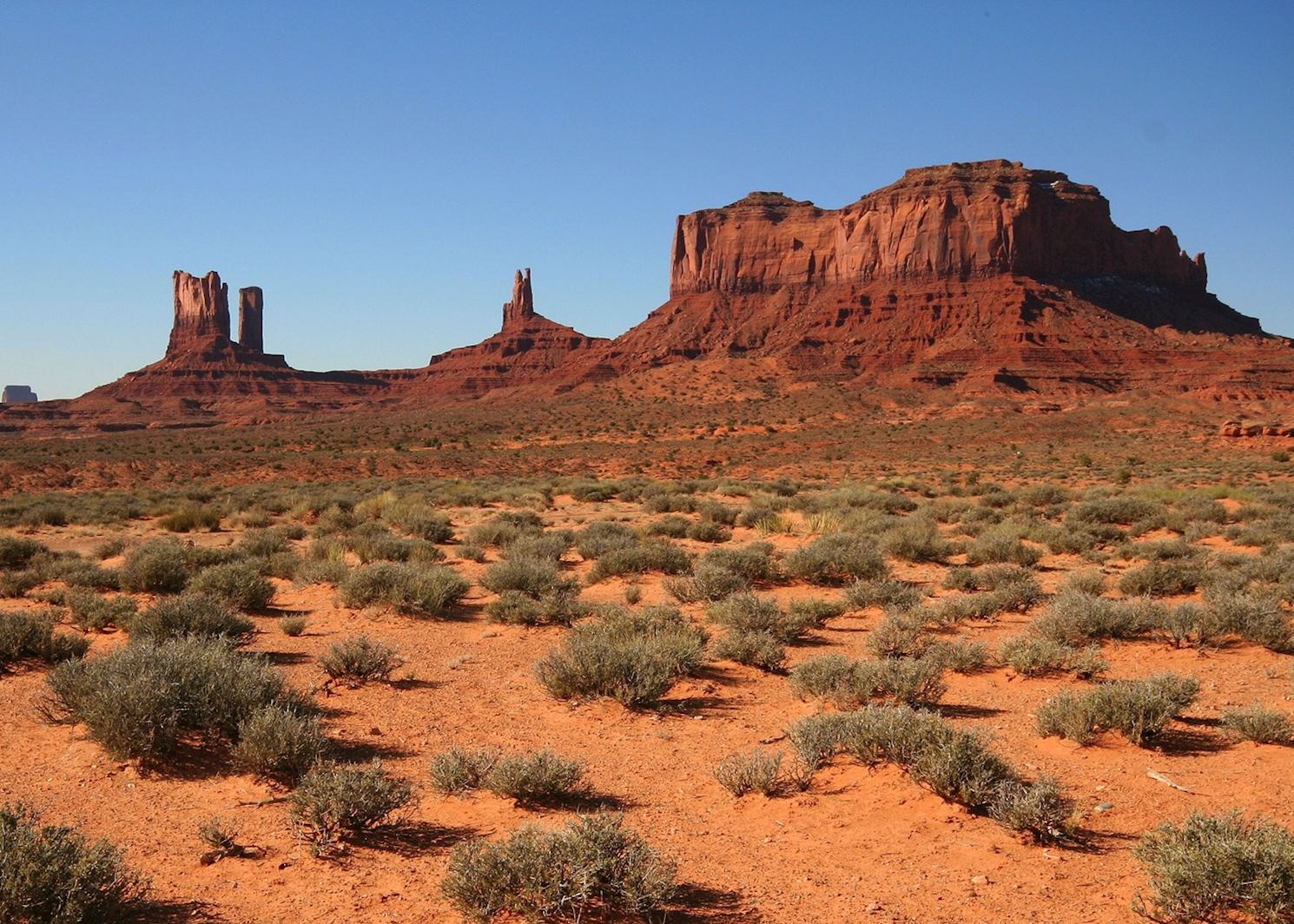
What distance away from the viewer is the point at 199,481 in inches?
1613

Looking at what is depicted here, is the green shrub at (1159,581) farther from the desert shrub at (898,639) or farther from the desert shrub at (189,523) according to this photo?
the desert shrub at (189,523)

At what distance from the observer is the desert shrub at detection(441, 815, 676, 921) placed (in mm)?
4188

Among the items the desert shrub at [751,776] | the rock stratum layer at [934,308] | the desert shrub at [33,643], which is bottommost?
the desert shrub at [751,776]

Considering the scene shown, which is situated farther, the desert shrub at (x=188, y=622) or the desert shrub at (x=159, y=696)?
the desert shrub at (x=188, y=622)

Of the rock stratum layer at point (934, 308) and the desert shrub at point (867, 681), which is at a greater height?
the rock stratum layer at point (934, 308)

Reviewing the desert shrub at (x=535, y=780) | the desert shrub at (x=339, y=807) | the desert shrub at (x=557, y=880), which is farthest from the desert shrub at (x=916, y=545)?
the desert shrub at (x=557, y=880)

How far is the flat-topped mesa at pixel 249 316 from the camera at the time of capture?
6432 inches

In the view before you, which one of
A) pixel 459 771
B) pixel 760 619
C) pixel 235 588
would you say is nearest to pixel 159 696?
pixel 459 771

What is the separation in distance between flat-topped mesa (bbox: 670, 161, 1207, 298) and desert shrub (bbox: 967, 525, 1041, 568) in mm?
90113

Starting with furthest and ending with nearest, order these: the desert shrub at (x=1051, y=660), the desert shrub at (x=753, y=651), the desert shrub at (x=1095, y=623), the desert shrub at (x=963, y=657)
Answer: the desert shrub at (x=1095, y=623) → the desert shrub at (x=753, y=651) → the desert shrub at (x=963, y=657) → the desert shrub at (x=1051, y=660)

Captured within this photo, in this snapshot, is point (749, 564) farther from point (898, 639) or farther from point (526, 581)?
point (898, 639)

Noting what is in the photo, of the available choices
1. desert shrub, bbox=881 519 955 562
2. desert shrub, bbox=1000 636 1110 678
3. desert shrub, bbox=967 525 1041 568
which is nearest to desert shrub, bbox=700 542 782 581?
desert shrub, bbox=881 519 955 562

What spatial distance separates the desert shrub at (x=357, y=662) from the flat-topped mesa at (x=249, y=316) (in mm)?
168788

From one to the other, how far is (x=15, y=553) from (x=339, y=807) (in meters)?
13.7
